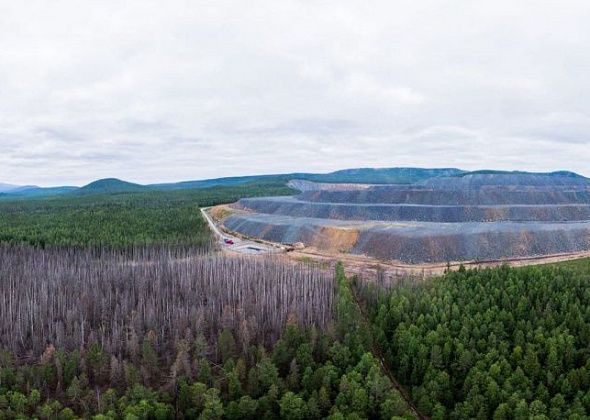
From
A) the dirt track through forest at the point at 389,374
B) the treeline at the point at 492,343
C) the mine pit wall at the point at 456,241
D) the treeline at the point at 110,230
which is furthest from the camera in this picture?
the treeline at the point at 110,230

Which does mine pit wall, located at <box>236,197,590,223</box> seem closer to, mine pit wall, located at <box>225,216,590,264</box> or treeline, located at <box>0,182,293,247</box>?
mine pit wall, located at <box>225,216,590,264</box>

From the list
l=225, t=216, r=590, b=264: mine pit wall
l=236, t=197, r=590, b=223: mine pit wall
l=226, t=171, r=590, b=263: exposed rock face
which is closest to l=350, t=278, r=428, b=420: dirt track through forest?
l=225, t=216, r=590, b=264: mine pit wall

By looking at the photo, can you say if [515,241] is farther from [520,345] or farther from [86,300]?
[86,300]

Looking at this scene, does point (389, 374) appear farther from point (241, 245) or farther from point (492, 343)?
point (241, 245)

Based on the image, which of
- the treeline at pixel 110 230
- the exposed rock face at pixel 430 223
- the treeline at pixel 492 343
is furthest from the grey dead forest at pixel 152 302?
the exposed rock face at pixel 430 223

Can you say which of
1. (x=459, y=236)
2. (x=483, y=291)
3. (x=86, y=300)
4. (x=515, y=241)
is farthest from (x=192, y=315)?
(x=515, y=241)

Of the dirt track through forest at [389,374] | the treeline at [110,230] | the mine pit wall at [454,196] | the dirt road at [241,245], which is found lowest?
the dirt track through forest at [389,374]

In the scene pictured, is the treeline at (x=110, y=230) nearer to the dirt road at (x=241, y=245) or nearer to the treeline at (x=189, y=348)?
the dirt road at (x=241, y=245)
